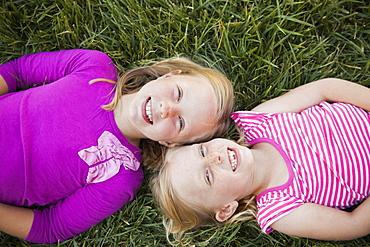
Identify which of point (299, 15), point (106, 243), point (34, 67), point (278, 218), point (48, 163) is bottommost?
point (106, 243)

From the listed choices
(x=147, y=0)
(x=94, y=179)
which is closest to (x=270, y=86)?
(x=147, y=0)

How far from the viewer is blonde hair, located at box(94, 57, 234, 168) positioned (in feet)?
7.92

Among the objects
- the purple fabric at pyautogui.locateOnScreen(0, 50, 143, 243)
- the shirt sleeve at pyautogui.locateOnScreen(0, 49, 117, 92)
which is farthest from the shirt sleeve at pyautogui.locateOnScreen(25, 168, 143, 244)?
the shirt sleeve at pyautogui.locateOnScreen(0, 49, 117, 92)

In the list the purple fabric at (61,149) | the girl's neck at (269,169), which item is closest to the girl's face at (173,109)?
the purple fabric at (61,149)

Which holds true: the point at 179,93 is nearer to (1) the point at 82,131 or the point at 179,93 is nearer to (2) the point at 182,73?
(2) the point at 182,73

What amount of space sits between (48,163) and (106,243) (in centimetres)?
82

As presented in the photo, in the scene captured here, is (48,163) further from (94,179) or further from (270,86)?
(270,86)

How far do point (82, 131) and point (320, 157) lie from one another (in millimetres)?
1675

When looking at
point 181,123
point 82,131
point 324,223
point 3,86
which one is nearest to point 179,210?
point 181,123

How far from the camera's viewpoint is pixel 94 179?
2393 mm

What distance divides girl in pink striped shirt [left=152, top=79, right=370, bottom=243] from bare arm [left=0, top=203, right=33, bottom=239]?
38.1 inches

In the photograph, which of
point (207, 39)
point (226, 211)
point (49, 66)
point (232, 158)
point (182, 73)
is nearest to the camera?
point (232, 158)

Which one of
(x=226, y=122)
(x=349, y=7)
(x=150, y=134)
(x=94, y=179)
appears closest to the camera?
(x=150, y=134)

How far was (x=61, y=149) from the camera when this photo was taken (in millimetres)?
2328
